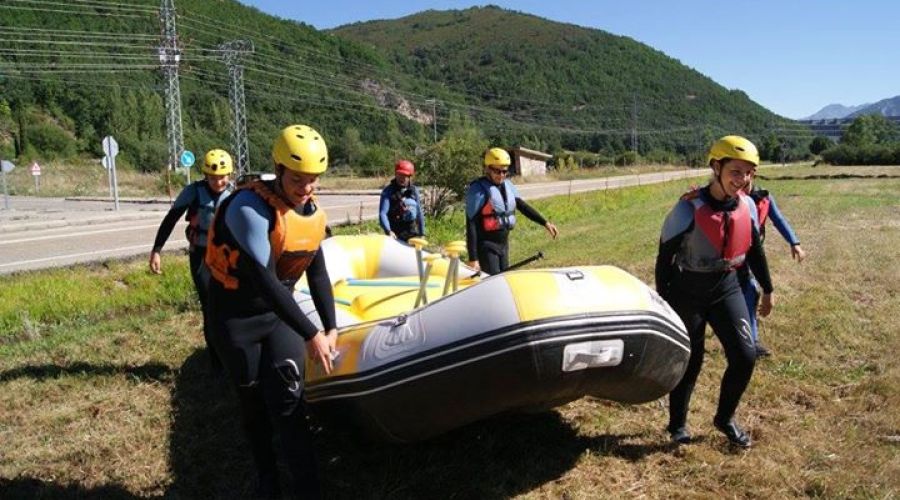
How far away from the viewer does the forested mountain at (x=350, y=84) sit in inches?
2288

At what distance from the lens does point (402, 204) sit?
6410 millimetres

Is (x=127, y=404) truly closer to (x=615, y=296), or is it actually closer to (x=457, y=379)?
(x=457, y=379)

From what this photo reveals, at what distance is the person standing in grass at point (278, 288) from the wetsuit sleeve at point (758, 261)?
2188 millimetres

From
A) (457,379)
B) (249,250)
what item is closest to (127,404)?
(249,250)

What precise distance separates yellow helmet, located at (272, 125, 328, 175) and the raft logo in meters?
0.79

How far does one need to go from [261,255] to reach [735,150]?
226 centimetres

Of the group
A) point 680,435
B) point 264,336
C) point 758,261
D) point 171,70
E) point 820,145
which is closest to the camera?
point 264,336

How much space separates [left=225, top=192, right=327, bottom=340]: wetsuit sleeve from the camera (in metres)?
2.73

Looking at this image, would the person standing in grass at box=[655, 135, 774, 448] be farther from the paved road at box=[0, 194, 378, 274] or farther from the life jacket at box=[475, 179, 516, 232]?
the paved road at box=[0, 194, 378, 274]

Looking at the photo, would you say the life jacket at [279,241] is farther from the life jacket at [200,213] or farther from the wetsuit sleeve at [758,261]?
the wetsuit sleeve at [758,261]

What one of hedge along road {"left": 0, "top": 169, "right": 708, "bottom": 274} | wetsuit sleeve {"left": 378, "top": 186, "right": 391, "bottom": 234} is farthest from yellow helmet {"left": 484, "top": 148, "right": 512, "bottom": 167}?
hedge along road {"left": 0, "top": 169, "right": 708, "bottom": 274}

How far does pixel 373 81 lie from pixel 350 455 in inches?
3707

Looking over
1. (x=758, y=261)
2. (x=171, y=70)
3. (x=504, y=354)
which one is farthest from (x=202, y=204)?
(x=171, y=70)

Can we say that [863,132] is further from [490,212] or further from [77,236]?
[490,212]
